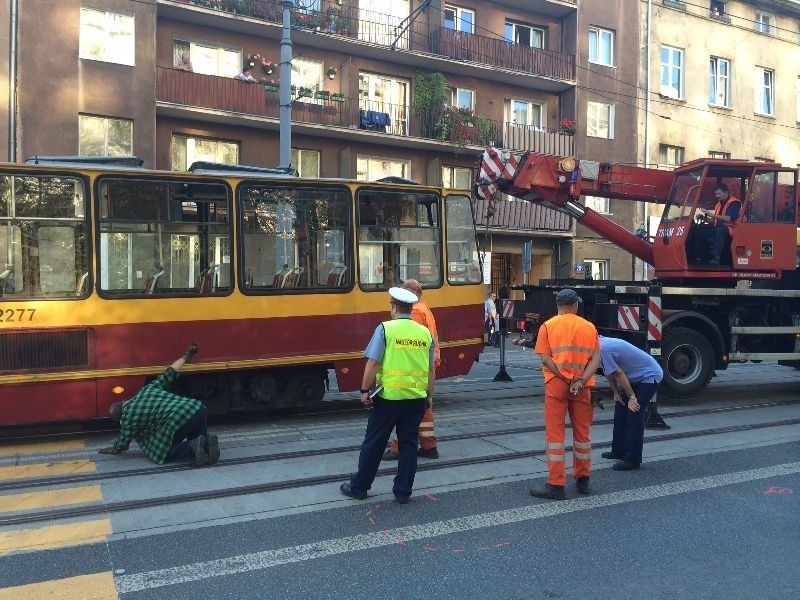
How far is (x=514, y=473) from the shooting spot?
256 inches

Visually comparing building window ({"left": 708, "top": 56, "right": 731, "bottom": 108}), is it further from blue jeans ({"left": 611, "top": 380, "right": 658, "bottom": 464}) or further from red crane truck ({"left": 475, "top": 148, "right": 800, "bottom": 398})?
blue jeans ({"left": 611, "top": 380, "right": 658, "bottom": 464})

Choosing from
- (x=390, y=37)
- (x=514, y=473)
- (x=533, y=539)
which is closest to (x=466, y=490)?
(x=514, y=473)

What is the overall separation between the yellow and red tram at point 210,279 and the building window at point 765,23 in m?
27.0

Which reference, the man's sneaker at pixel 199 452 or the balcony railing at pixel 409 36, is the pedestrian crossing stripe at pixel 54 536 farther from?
the balcony railing at pixel 409 36

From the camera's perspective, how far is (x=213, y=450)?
6.66 meters

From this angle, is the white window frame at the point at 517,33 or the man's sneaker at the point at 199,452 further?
the white window frame at the point at 517,33

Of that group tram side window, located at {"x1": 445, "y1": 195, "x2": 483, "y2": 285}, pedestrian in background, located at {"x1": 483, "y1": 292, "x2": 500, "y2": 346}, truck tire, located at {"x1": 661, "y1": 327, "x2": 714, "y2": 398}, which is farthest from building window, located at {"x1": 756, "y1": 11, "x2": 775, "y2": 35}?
tram side window, located at {"x1": 445, "y1": 195, "x2": 483, "y2": 285}

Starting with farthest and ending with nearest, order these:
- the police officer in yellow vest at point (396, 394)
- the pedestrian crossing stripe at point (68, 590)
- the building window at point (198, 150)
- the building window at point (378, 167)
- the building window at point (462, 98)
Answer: the building window at point (462, 98)
the building window at point (378, 167)
the building window at point (198, 150)
the police officer in yellow vest at point (396, 394)
the pedestrian crossing stripe at point (68, 590)

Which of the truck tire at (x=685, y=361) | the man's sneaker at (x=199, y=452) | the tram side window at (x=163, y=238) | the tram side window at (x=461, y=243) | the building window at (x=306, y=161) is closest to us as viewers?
the man's sneaker at (x=199, y=452)

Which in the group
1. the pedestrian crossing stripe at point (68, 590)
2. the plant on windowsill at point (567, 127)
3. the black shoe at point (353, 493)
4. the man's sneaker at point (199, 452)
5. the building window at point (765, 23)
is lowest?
the pedestrian crossing stripe at point (68, 590)

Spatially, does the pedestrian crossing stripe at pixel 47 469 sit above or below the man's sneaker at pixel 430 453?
below

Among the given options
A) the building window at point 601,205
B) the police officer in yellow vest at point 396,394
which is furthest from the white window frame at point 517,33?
the police officer in yellow vest at point 396,394

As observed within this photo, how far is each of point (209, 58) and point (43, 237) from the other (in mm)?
15060

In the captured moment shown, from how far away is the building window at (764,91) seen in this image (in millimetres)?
30422
